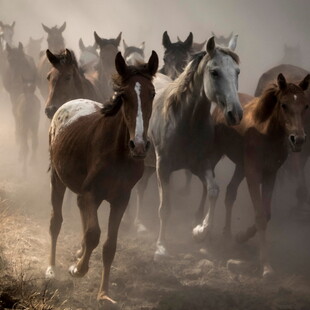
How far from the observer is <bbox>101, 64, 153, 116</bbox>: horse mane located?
3797 millimetres

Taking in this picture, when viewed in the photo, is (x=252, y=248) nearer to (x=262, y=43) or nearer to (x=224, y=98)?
(x=224, y=98)

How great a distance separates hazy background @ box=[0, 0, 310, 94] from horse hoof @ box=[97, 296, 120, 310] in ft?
90.2

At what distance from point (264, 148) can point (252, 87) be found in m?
18.2

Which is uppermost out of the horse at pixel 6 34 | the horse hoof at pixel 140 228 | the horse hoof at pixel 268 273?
the horse at pixel 6 34

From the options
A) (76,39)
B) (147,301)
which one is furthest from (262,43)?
(147,301)

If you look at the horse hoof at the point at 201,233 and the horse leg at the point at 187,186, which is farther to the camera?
the horse leg at the point at 187,186

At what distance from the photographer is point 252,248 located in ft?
21.4

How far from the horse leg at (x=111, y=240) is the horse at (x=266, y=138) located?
5.90 feet

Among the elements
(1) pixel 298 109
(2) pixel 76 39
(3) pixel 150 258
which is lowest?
(3) pixel 150 258

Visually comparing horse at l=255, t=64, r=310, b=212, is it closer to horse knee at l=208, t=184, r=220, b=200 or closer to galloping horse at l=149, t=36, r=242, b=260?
galloping horse at l=149, t=36, r=242, b=260

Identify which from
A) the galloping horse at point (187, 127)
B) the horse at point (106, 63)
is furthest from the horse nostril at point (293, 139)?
the horse at point (106, 63)

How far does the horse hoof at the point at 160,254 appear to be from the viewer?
6085 mm

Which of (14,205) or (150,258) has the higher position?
(14,205)

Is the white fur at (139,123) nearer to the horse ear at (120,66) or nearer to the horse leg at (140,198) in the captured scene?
the horse ear at (120,66)
